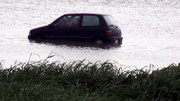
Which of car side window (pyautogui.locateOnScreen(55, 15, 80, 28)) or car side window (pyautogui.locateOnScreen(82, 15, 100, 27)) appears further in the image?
car side window (pyautogui.locateOnScreen(55, 15, 80, 28))

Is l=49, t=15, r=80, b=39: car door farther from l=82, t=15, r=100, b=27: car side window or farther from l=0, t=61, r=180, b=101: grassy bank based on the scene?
l=0, t=61, r=180, b=101: grassy bank

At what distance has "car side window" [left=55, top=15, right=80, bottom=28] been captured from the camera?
919 inches

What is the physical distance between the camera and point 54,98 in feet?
29.4

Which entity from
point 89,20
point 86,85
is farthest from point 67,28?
point 86,85

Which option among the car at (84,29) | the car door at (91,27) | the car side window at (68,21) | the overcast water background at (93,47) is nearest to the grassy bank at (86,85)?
the overcast water background at (93,47)

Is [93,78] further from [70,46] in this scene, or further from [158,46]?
[158,46]

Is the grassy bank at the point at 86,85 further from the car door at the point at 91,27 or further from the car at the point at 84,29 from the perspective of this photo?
the car door at the point at 91,27

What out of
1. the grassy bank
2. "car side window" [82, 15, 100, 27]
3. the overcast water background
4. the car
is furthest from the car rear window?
the grassy bank

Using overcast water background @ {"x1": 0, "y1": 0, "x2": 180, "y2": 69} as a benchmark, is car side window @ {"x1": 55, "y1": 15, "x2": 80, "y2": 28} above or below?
above

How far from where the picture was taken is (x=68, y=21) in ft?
77.4

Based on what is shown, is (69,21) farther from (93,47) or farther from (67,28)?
(93,47)

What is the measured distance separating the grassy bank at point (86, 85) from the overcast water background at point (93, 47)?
225 centimetres

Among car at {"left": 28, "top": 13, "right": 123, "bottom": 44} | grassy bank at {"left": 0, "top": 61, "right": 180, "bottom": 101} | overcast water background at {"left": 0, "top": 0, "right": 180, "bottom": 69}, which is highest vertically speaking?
grassy bank at {"left": 0, "top": 61, "right": 180, "bottom": 101}

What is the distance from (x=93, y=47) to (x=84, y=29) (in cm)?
145
